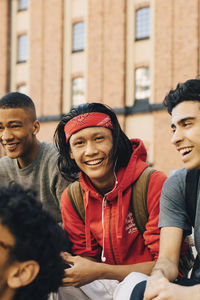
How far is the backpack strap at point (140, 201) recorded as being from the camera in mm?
3156

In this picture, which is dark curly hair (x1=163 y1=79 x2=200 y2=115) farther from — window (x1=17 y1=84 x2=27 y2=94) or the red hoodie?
window (x1=17 y1=84 x2=27 y2=94)

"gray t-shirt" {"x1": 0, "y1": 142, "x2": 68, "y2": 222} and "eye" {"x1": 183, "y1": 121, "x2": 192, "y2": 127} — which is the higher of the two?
"eye" {"x1": 183, "y1": 121, "x2": 192, "y2": 127}

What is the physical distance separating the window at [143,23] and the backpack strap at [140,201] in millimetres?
17765

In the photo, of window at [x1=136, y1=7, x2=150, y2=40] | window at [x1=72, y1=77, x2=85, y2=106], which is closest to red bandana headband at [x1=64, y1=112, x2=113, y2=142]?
window at [x1=136, y1=7, x2=150, y2=40]

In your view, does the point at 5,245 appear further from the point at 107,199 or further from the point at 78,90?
the point at 78,90

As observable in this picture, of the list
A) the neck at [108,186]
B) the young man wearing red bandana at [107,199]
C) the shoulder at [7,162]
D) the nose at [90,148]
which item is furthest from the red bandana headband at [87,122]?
the shoulder at [7,162]

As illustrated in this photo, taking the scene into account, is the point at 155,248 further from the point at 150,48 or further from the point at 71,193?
the point at 150,48

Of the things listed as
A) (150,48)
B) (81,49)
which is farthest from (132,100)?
(81,49)

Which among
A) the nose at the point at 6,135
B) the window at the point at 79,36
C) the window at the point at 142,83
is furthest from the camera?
the window at the point at 79,36

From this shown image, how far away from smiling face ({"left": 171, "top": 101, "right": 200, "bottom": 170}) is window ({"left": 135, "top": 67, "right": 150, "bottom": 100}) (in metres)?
17.2

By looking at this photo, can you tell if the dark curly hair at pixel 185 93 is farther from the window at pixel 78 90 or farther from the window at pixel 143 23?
the window at pixel 78 90

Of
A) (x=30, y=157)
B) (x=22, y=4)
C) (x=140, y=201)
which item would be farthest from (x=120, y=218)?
(x=22, y=4)

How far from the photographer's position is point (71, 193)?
11.2 feet

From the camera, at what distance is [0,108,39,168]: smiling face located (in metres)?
4.20
